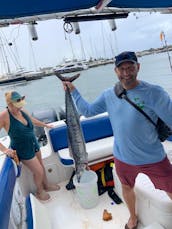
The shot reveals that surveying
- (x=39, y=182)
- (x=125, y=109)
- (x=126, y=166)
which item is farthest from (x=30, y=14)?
(x=39, y=182)

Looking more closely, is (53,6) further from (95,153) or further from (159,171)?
(95,153)

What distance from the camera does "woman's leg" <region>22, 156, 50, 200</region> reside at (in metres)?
3.09

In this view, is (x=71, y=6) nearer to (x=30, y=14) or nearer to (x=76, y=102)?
(x=30, y=14)

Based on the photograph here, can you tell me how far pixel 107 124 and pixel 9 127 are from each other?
1343mm

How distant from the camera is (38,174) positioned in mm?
3186

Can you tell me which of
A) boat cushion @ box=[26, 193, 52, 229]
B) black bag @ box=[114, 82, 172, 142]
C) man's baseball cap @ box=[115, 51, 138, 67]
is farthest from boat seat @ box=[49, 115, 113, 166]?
man's baseball cap @ box=[115, 51, 138, 67]

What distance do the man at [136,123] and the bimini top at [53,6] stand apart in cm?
46

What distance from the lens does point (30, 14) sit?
73.9 inches

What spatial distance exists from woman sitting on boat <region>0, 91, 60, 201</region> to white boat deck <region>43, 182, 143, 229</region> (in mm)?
346

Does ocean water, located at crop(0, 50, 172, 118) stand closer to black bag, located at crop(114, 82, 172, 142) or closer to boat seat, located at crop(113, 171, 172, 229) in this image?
boat seat, located at crop(113, 171, 172, 229)

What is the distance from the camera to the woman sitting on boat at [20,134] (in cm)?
285

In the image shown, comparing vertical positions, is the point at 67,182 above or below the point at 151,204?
below

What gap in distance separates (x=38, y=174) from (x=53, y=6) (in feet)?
6.62

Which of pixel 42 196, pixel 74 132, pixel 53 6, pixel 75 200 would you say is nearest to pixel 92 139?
pixel 75 200
